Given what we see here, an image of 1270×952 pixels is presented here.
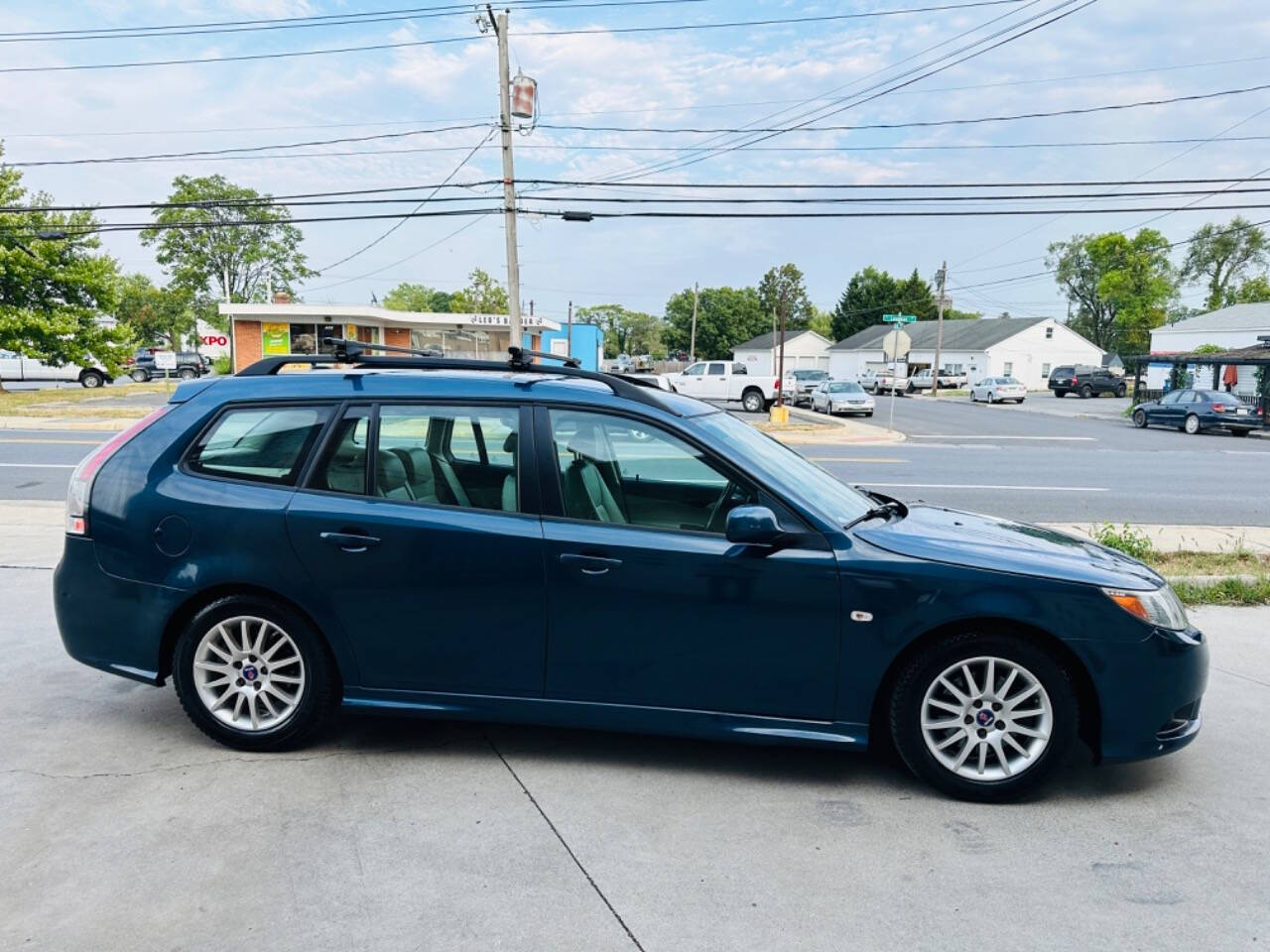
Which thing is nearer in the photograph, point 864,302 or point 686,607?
point 686,607

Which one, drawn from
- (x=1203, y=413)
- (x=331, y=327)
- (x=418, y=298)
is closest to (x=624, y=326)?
(x=418, y=298)

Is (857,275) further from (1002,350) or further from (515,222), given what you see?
(515,222)

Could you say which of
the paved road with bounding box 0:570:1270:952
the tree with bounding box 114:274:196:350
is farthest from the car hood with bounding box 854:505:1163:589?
the tree with bounding box 114:274:196:350

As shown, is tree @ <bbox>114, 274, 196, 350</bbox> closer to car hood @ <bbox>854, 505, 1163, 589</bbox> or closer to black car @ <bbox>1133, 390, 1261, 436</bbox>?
black car @ <bbox>1133, 390, 1261, 436</bbox>

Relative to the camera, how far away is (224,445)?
4.09 m

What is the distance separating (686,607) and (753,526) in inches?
16.9

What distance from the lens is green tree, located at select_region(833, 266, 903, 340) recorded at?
325 feet

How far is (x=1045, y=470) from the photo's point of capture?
16.1 meters

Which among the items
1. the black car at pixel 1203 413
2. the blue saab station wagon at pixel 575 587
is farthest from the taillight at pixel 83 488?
the black car at pixel 1203 413

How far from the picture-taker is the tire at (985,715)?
3482 millimetres

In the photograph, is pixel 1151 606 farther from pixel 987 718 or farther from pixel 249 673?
pixel 249 673

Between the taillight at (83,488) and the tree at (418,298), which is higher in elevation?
the tree at (418,298)

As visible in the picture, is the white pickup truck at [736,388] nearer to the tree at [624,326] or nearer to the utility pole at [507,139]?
the utility pole at [507,139]

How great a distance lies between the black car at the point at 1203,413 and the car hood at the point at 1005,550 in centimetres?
A: 2783
